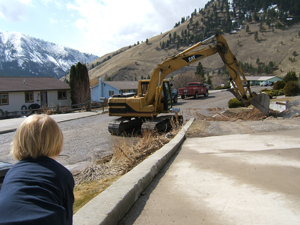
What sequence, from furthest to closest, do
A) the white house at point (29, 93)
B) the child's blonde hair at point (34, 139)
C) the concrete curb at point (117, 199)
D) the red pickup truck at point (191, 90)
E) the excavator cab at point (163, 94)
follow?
the red pickup truck at point (191, 90), the white house at point (29, 93), the excavator cab at point (163, 94), the concrete curb at point (117, 199), the child's blonde hair at point (34, 139)

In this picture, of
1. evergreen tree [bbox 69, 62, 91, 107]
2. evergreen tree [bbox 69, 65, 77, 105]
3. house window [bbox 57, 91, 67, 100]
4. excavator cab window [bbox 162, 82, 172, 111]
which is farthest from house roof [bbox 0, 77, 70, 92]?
excavator cab window [bbox 162, 82, 172, 111]

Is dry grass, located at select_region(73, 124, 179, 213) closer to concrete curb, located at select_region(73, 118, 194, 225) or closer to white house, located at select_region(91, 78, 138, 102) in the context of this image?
concrete curb, located at select_region(73, 118, 194, 225)

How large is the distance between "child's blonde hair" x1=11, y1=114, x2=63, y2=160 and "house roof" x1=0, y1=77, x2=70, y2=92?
32.7m

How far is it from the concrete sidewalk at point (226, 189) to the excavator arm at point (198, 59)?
6158 mm

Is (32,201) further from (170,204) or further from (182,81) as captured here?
(182,81)

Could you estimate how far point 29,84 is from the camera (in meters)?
35.9

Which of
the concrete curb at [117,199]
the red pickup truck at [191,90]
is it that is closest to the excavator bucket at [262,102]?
the concrete curb at [117,199]

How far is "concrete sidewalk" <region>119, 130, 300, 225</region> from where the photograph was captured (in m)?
3.62

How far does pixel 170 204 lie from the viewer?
405 centimetres

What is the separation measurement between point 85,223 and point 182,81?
47.8 metres

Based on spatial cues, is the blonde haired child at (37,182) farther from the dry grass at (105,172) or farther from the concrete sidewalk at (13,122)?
the concrete sidewalk at (13,122)

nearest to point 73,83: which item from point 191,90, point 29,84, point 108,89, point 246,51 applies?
point 29,84

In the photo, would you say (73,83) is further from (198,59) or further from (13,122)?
(198,59)

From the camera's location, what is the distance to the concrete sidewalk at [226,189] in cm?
362
